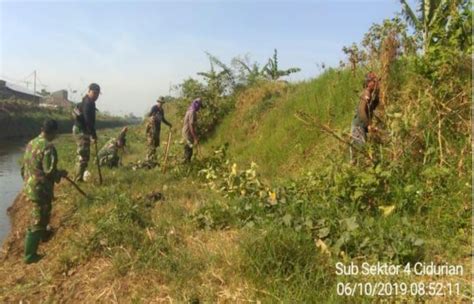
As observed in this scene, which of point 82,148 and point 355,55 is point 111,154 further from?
point 355,55

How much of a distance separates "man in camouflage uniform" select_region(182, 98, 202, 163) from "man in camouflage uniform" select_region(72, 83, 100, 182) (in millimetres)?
2058

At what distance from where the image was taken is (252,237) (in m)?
3.69

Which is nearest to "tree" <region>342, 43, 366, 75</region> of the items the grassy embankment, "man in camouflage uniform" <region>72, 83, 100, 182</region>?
the grassy embankment

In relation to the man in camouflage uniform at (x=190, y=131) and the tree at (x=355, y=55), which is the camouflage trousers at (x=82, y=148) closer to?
the man in camouflage uniform at (x=190, y=131)

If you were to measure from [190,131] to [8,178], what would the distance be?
28.0 ft

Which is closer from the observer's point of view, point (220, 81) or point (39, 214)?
point (39, 214)

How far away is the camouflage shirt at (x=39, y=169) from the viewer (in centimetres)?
547

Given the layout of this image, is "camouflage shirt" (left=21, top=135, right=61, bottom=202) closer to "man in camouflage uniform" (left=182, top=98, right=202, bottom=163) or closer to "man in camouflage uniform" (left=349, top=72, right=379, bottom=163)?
"man in camouflage uniform" (left=182, top=98, right=202, bottom=163)

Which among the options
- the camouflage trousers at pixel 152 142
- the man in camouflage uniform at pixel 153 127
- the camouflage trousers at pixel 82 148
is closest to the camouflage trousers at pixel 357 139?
the camouflage trousers at pixel 82 148

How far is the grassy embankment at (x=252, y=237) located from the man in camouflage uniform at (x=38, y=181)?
30cm

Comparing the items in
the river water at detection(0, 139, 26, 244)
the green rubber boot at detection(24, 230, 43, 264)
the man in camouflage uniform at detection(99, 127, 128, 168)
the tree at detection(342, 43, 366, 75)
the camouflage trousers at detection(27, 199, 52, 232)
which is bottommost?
the river water at detection(0, 139, 26, 244)

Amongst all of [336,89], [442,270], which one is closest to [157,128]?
[336,89]

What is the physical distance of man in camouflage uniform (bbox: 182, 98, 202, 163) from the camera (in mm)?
9094

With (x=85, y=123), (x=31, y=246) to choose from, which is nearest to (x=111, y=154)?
(x=85, y=123)
